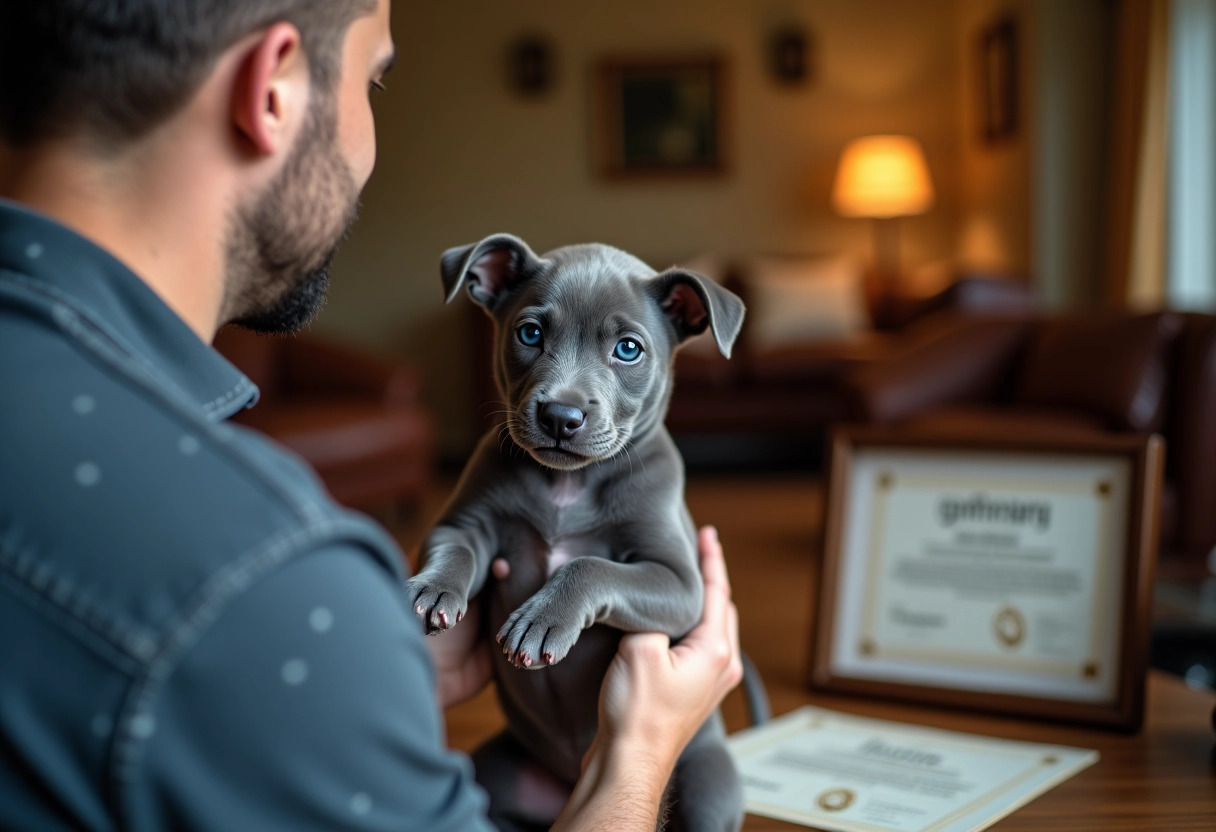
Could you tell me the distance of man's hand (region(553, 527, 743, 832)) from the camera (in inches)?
36.2

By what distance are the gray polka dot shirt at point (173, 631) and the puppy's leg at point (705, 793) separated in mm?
523

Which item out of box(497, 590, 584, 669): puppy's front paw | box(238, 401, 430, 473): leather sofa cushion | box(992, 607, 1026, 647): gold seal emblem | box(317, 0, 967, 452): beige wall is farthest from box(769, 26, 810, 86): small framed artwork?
box(497, 590, 584, 669): puppy's front paw

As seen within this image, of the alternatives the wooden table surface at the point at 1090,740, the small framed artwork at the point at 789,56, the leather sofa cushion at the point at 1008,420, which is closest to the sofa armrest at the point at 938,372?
the leather sofa cushion at the point at 1008,420

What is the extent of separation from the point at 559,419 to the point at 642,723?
0.27 meters

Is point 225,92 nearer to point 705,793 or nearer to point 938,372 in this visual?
point 705,793

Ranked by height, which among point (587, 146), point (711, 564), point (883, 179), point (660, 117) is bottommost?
point (711, 564)

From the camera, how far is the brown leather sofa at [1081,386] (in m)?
3.31

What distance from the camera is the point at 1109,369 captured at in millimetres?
3578

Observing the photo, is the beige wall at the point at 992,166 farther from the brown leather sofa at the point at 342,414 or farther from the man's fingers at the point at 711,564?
the man's fingers at the point at 711,564

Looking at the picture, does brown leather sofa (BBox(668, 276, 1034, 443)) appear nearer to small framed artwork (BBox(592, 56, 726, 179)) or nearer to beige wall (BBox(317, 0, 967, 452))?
beige wall (BBox(317, 0, 967, 452))

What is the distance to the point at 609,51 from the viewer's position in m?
7.65

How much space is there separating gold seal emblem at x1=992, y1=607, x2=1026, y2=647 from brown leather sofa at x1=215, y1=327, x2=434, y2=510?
10.9ft

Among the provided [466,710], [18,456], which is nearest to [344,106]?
[18,456]

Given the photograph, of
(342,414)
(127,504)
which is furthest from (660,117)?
(127,504)
